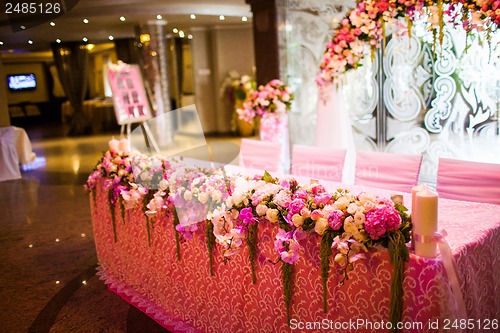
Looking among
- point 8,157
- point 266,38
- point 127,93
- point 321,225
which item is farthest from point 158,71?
point 321,225

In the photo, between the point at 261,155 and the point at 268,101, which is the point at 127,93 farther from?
the point at 261,155

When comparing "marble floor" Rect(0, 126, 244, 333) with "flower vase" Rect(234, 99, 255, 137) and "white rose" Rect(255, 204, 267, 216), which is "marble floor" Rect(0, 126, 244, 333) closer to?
"white rose" Rect(255, 204, 267, 216)

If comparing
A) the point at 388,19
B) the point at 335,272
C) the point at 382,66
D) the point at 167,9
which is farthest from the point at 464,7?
the point at 167,9

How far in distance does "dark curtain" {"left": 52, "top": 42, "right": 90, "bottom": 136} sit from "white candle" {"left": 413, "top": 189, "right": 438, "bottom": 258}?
14.0 m

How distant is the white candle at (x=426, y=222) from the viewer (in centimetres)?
205

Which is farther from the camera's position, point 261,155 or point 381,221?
point 261,155

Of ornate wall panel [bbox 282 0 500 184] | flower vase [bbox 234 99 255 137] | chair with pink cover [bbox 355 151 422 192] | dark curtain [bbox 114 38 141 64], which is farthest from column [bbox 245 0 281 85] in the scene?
dark curtain [bbox 114 38 141 64]

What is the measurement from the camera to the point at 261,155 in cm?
479

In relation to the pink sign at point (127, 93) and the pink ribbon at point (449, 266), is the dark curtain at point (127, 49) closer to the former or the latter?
the pink sign at point (127, 93)

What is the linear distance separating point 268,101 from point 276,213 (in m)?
3.83

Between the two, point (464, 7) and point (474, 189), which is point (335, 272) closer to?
point (474, 189)

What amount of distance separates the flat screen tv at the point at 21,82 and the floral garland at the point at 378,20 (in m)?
18.3

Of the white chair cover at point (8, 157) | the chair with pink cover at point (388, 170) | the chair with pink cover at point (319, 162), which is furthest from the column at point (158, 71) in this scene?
the chair with pink cover at point (388, 170)

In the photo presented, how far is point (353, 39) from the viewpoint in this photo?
519 cm
